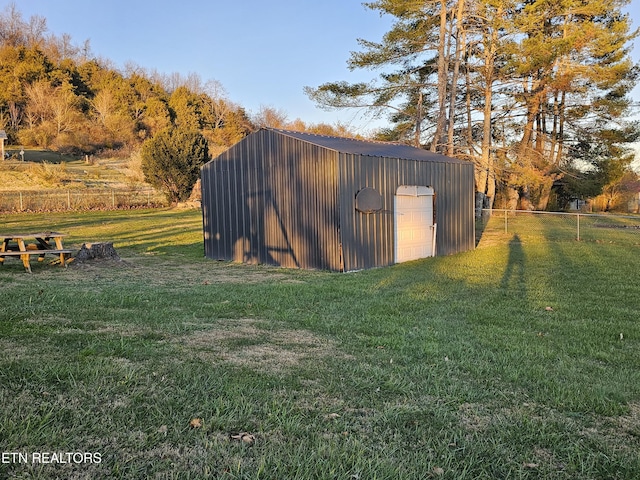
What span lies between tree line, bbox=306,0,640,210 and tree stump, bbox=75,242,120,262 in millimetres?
13849

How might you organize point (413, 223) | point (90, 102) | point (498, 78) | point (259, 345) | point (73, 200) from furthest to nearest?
point (90, 102), point (73, 200), point (498, 78), point (413, 223), point (259, 345)

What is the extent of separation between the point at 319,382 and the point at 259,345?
1.02m

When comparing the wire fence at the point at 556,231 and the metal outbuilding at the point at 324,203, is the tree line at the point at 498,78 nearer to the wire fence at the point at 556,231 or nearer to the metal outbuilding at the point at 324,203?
the wire fence at the point at 556,231

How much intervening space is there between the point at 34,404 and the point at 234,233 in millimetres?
9204

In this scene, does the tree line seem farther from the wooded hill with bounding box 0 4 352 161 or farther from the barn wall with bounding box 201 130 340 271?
the wooded hill with bounding box 0 4 352 161

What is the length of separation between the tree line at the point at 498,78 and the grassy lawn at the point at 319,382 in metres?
15.4

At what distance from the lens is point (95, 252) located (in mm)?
9906

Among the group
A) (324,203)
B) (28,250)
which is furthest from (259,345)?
(28,250)

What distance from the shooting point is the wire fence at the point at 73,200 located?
23.9 meters

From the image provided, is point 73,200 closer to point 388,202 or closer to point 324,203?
point 324,203

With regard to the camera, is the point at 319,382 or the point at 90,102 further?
the point at 90,102

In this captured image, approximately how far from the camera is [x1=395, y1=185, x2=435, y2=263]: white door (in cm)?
1121

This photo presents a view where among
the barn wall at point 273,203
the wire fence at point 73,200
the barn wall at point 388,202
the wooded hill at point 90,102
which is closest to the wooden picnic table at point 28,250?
the barn wall at point 273,203

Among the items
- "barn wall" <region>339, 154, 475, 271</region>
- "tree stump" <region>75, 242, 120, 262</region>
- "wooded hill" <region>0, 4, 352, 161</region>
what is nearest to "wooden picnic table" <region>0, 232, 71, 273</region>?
"tree stump" <region>75, 242, 120, 262</region>
